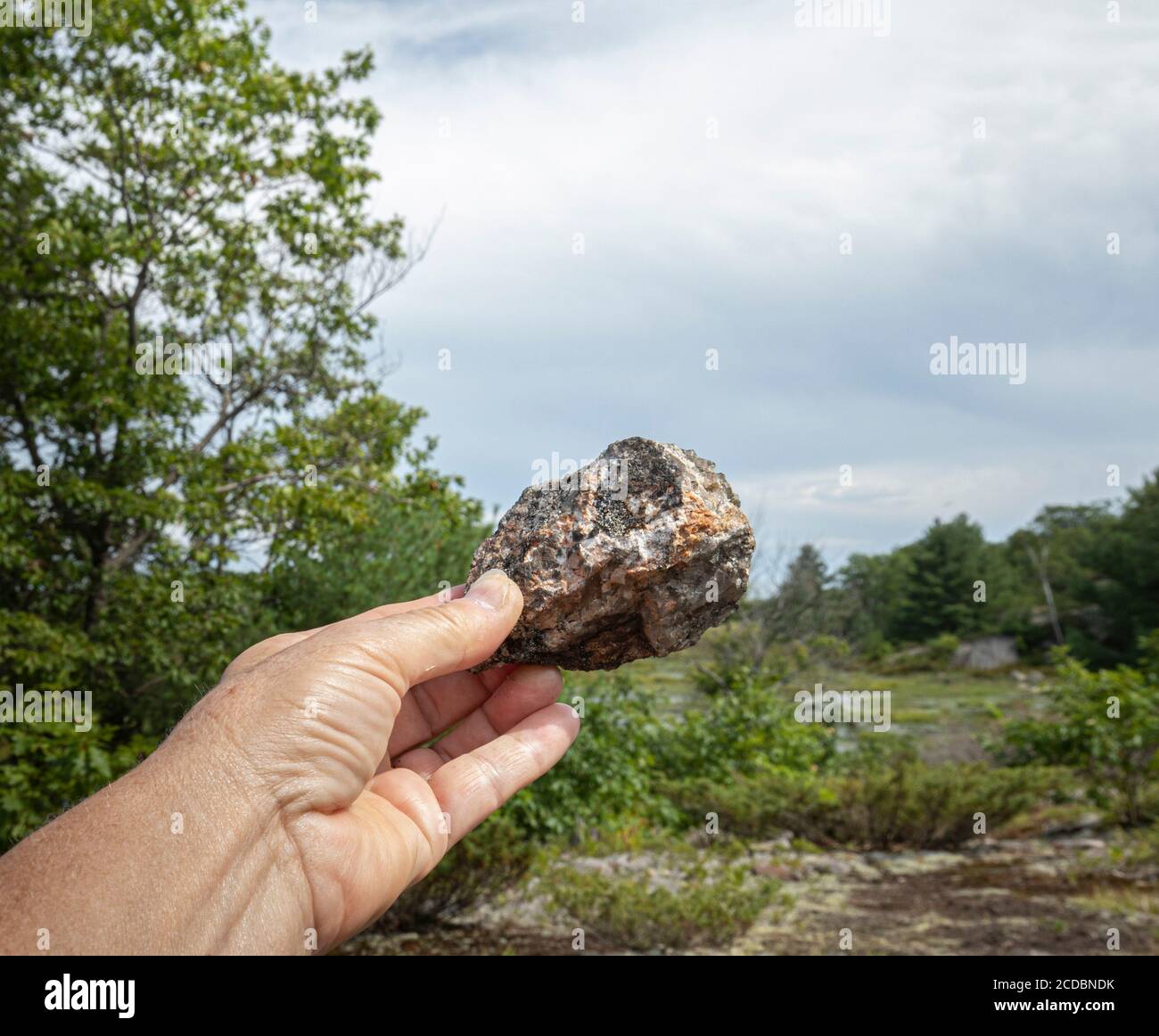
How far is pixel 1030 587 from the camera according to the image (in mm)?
41781

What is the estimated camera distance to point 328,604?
28.5ft

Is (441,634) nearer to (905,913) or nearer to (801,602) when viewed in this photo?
(905,913)

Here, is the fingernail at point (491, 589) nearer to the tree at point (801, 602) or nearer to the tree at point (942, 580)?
the tree at point (801, 602)

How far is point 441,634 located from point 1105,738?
10551 millimetres

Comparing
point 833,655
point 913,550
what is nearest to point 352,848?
point 833,655

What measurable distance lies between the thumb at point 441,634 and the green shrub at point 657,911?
14.3 feet

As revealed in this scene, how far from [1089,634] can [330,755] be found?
3699cm

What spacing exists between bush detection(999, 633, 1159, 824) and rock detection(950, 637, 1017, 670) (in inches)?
984

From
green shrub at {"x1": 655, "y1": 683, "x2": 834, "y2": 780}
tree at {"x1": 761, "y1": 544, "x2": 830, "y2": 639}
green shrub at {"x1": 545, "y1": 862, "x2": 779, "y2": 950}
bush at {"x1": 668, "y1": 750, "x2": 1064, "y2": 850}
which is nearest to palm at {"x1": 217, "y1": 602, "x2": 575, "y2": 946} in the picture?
green shrub at {"x1": 545, "y1": 862, "x2": 779, "y2": 950}

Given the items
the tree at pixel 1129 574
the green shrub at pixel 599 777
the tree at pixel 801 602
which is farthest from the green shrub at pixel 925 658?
the green shrub at pixel 599 777

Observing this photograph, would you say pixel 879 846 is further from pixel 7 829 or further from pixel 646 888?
pixel 7 829

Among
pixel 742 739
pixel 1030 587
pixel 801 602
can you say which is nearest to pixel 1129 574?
pixel 1030 587

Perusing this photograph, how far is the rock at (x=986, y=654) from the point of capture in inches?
1416

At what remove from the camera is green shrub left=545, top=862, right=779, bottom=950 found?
20.5ft
